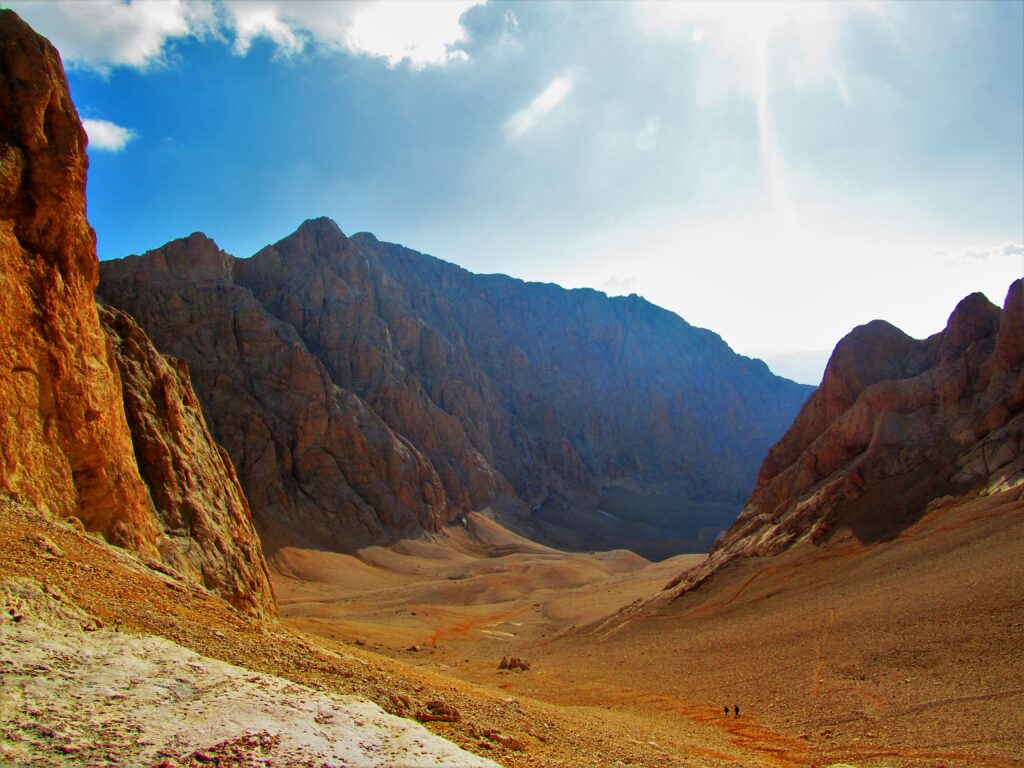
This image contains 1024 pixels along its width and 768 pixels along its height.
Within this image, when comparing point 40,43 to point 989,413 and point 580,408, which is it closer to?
point 989,413

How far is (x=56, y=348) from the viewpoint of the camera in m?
15.8

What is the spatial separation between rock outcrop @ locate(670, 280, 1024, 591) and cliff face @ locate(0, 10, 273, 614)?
24.4 m

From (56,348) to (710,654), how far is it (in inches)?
864

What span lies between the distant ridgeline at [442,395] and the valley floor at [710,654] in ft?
90.6

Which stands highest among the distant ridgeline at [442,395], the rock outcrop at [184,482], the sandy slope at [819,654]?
the distant ridgeline at [442,395]

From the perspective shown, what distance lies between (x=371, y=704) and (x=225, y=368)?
214ft

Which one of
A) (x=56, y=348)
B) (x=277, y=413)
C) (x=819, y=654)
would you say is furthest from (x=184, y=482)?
(x=277, y=413)

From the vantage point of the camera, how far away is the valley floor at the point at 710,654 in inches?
380

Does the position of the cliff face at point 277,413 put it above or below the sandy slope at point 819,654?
above

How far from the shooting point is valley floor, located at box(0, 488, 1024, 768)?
31.7 ft

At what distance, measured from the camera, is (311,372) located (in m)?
70.6

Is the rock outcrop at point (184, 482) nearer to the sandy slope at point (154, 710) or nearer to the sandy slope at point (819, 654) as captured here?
the sandy slope at point (819, 654)

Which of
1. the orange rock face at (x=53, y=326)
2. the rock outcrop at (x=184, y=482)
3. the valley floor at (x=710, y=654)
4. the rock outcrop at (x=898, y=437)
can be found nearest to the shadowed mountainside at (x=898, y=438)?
the rock outcrop at (x=898, y=437)

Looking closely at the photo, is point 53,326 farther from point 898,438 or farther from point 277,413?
point 277,413
